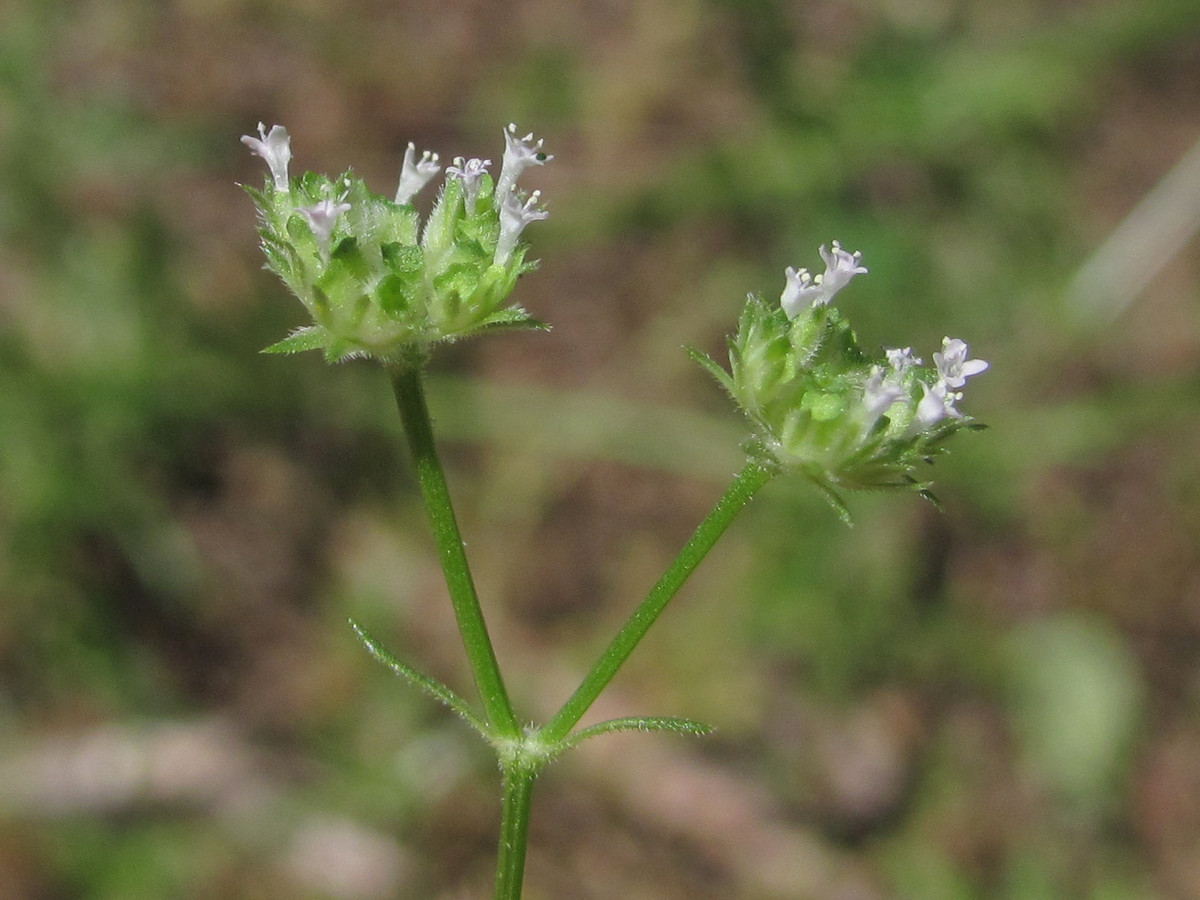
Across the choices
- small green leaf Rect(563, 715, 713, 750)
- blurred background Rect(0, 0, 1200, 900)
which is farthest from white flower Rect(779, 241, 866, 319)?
blurred background Rect(0, 0, 1200, 900)

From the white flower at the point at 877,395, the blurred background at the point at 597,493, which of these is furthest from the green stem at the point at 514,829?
the blurred background at the point at 597,493

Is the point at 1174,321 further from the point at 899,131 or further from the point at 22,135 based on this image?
the point at 22,135

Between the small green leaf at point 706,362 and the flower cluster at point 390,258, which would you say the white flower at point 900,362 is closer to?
the small green leaf at point 706,362

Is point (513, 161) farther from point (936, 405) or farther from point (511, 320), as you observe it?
point (936, 405)

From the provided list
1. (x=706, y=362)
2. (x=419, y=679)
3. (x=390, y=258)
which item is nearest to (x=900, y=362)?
(x=706, y=362)

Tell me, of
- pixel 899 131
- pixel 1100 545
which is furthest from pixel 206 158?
pixel 1100 545

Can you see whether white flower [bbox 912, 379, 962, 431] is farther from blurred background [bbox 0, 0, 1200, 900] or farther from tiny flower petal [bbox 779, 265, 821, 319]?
blurred background [bbox 0, 0, 1200, 900]
